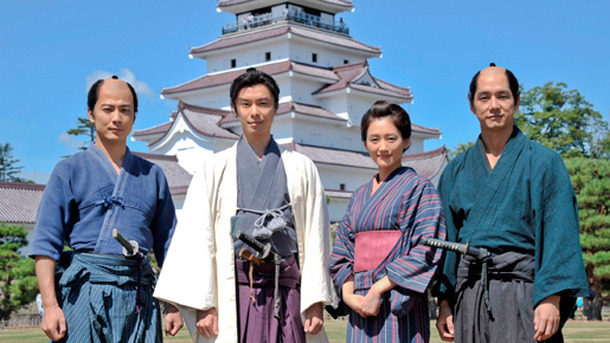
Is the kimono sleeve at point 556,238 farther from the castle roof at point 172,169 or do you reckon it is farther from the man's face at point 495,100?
the castle roof at point 172,169

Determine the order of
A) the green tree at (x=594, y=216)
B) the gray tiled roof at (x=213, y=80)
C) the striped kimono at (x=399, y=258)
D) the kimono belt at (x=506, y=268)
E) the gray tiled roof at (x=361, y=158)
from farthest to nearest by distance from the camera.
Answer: the gray tiled roof at (x=213, y=80)
the gray tiled roof at (x=361, y=158)
the green tree at (x=594, y=216)
the striped kimono at (x=399, y=258)
the kimono belt at (x=506, y=268)

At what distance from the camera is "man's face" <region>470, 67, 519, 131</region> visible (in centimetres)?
384

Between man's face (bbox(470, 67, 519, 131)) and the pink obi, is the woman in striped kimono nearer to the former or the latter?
the pink obi

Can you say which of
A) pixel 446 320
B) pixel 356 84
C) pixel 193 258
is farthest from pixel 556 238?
pixel 356 84

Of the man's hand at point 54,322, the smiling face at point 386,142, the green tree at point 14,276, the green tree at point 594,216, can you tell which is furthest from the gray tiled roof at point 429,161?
the man's hand at point 54,322

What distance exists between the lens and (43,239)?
151 inches

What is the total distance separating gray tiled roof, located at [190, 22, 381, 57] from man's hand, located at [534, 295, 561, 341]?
29237 mm

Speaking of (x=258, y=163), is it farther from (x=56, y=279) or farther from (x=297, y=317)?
(x=56, y=279)

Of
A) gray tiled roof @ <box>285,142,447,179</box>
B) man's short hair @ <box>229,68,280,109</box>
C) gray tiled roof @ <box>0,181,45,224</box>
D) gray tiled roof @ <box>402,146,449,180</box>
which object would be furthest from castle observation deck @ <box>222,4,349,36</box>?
man's short hair @ <box>229,68,280,109</box>

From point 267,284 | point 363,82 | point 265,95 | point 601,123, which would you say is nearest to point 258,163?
point 265,95

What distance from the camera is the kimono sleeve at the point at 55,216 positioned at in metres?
3.82

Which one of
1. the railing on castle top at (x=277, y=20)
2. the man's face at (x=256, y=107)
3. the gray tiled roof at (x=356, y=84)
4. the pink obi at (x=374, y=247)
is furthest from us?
the railing on castle top at (x=277, y=20)

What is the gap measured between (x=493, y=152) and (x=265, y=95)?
1156 mm

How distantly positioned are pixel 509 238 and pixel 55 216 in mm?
2118
